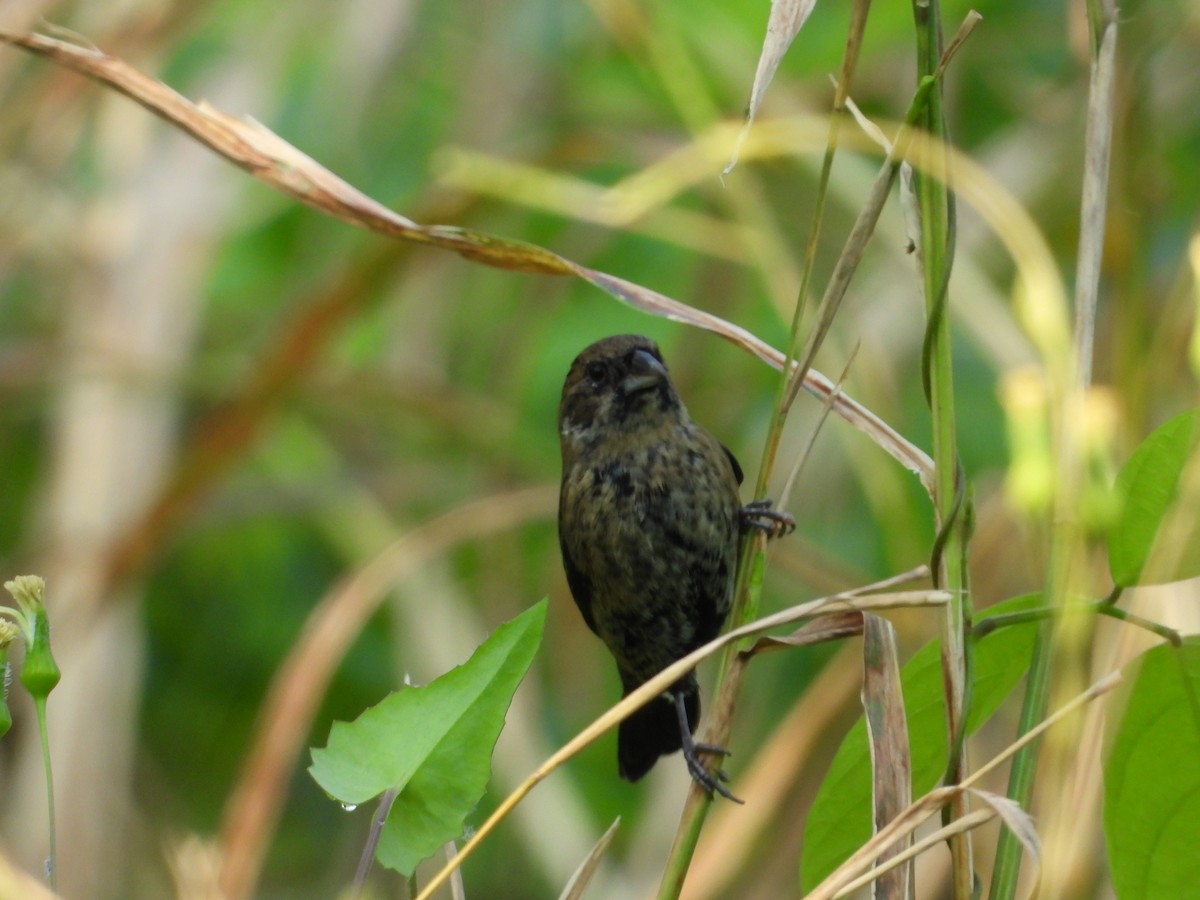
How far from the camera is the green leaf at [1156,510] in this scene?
1246mm

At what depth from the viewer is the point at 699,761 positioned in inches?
78.4

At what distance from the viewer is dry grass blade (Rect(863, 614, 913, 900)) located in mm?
1348

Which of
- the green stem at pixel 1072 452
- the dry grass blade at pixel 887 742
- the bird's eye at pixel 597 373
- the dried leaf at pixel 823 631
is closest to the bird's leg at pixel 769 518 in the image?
the dried leaf at pixel 823 631

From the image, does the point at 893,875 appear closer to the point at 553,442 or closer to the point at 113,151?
the point at 553,442

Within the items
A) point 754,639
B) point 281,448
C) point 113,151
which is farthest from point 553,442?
point 754,639

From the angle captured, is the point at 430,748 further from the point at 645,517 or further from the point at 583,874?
the point at 645,517

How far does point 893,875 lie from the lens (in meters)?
1.36

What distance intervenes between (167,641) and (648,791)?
6.15 ft

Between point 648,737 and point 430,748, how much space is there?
1858 millimetres

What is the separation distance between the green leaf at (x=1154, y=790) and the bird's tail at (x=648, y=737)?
179cm

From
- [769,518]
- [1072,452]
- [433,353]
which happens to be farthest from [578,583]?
[433,353]

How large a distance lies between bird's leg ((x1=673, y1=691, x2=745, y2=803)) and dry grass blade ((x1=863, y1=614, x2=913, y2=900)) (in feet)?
0.60

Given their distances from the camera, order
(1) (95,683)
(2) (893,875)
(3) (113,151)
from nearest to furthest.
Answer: (2) (893,875), (1) (95,683), (3) (113,151)

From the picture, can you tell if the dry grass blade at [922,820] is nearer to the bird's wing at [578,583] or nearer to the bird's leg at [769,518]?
the bird's leg at [769,518]
